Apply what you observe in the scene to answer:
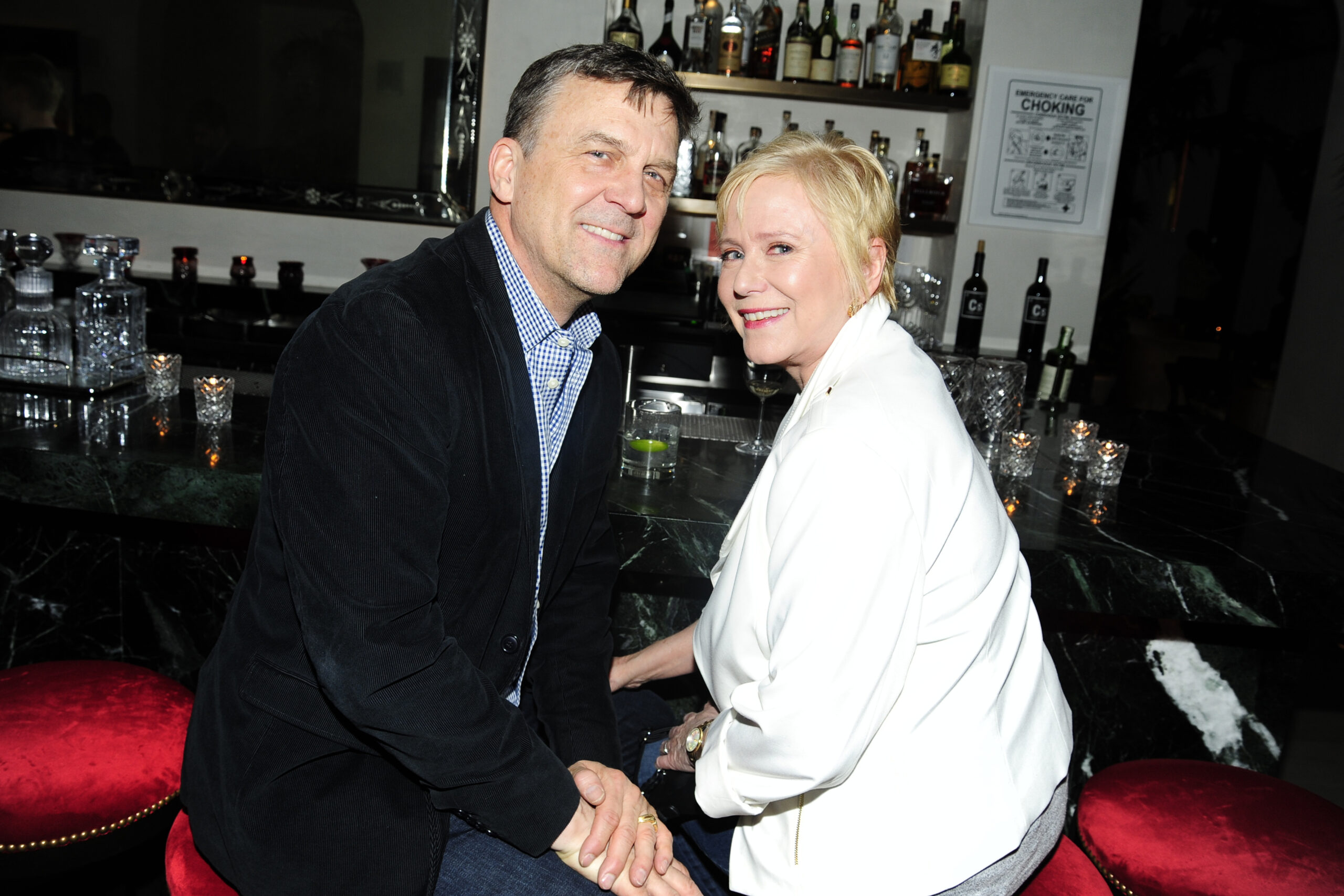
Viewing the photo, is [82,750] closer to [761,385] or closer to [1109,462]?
[761,385]

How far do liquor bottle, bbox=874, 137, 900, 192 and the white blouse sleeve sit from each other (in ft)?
9.36

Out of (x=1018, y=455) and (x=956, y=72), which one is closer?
(x=1018, y=455)

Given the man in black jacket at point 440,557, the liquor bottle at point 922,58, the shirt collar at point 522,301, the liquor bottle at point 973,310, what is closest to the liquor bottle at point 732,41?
the liquor bottle at point 922,58

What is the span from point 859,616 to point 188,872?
823mm

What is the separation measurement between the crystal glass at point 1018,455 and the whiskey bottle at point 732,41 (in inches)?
88.1

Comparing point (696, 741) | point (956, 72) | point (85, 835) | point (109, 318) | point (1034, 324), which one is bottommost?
point (85, 835)

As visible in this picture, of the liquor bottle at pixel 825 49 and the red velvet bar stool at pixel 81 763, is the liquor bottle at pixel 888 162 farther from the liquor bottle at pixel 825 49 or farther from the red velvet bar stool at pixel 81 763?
the red velvet bar stool at pixel 81 763

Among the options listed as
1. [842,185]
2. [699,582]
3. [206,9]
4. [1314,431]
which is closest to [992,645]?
[842,185]

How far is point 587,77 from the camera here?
Result: 1269 millimetres

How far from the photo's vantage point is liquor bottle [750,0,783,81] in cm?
375

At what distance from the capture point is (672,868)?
4.03 feet

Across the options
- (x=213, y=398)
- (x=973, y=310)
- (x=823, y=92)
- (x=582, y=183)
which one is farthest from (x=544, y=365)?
(x=823, y=92)

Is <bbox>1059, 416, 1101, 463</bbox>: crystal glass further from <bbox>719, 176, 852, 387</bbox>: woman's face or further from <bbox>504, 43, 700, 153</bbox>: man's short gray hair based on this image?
→ <bbox>504, 43, 700, 153</bbox>: man's short gray hair

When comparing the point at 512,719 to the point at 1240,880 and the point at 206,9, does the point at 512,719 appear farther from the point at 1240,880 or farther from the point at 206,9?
the point at 206,9
